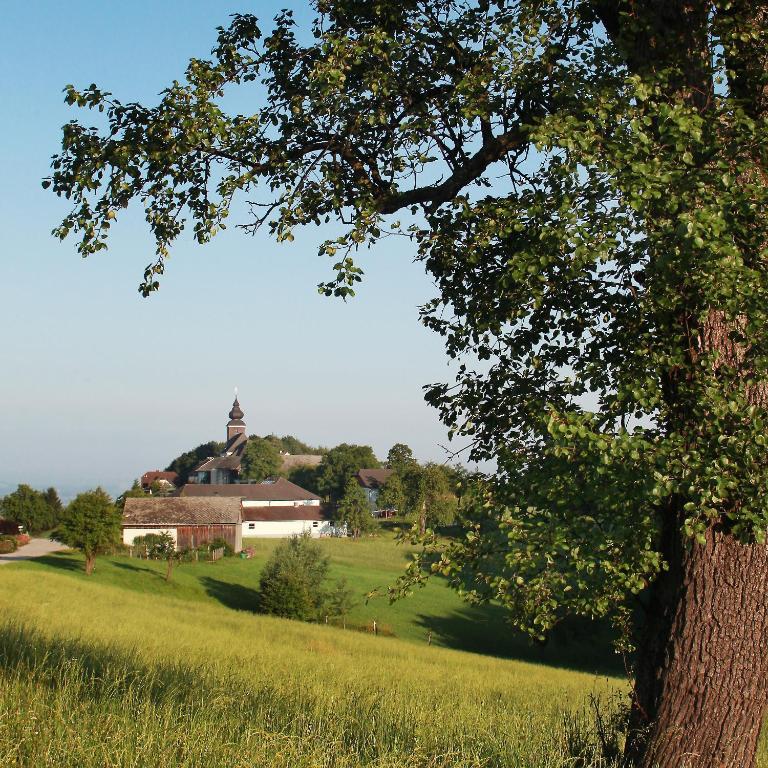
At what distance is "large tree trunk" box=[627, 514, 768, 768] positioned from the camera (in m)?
7.58

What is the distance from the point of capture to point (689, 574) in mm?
7844

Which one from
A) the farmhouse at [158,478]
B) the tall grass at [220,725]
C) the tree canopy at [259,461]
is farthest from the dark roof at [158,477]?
the tall grass at [220,725]

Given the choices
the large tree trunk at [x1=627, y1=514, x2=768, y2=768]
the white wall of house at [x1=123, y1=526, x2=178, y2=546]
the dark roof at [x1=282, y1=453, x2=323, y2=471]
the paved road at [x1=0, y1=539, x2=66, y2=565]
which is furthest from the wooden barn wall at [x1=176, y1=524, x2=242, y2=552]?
the dark roof at [x1=282, y1=453, x2=323, y2=471]

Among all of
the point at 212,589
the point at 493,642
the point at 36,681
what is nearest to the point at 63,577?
the point at 212,589

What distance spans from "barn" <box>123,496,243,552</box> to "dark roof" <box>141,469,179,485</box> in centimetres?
9916

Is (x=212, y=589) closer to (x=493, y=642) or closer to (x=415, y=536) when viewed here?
(x=493, y=642)

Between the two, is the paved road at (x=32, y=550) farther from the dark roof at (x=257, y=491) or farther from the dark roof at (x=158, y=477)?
the dark roof at (x=158, y=477)

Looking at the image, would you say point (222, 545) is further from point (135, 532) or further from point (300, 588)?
point (300, 588)

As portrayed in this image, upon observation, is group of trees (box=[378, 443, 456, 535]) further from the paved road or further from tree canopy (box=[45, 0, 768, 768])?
tree canopy (box=[45, 0, 768, 768])

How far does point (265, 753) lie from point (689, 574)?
14.0ft

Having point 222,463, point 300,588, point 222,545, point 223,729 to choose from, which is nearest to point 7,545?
point 222,545

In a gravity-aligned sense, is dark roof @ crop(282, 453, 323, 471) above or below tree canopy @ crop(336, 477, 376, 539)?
above

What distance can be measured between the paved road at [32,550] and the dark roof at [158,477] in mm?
94054

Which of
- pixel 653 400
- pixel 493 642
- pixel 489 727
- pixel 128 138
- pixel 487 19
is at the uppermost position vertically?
pixel 487 19
